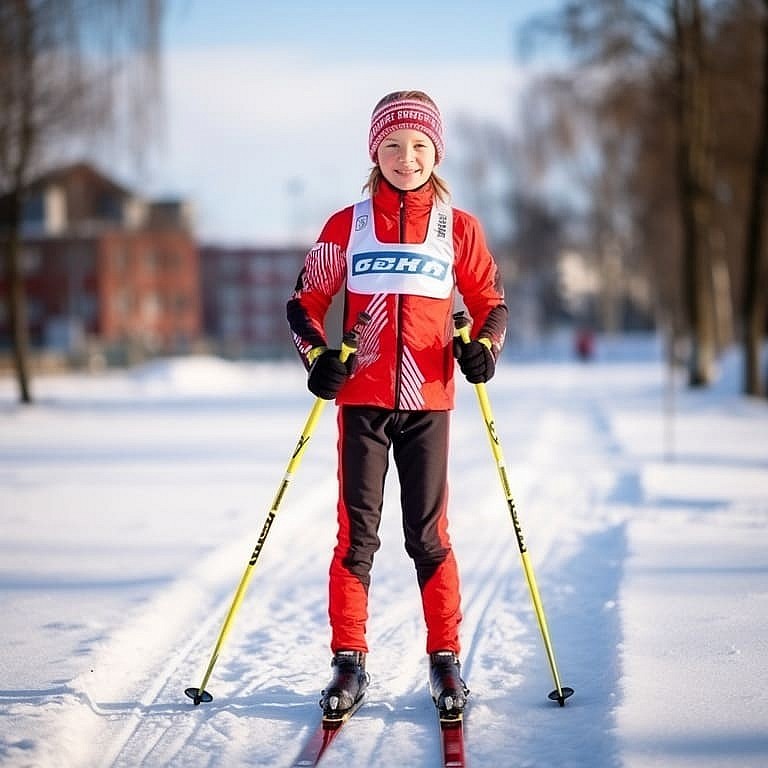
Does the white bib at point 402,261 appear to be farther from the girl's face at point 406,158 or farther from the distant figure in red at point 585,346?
the distant figure in red at point 585,346

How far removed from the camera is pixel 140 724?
11.8 ft

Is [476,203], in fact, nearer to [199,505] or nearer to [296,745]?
[199,505]

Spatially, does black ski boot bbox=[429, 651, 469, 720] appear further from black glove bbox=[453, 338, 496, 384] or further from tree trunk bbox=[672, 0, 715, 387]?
tree trunk bbox=[672, 0, 715, 387]

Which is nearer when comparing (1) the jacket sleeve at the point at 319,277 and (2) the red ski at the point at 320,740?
(2) the red ski at the point at 320,740

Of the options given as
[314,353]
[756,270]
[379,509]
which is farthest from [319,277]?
[756,270]

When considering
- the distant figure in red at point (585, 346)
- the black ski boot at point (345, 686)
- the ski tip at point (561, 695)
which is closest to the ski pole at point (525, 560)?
the ski tip at point (561, 695)

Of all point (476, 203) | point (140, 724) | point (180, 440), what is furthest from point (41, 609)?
point (476, 203)

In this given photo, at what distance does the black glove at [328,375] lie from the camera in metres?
3.64

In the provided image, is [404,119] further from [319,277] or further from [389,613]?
[389,613]

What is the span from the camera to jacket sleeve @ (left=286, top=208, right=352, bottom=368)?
3895mm

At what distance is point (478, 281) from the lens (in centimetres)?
396

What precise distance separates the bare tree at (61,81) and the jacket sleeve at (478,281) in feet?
44.7

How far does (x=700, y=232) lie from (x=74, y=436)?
13.1 m

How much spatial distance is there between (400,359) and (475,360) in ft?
0.90
